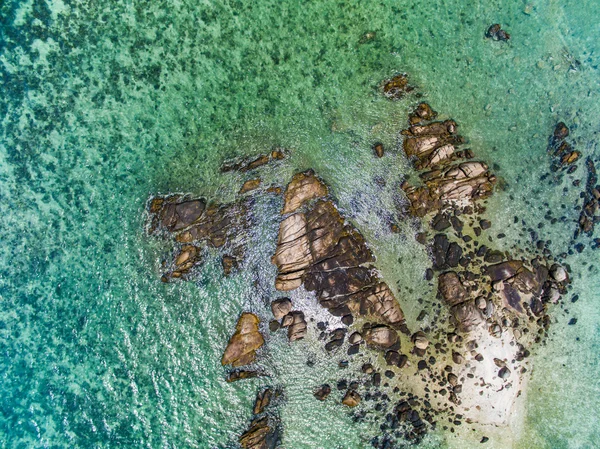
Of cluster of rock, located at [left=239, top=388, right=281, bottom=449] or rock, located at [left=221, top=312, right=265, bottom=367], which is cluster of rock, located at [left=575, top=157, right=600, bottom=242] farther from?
cluster of rock, located at [left=239, top=388, right=281, bottom=449]

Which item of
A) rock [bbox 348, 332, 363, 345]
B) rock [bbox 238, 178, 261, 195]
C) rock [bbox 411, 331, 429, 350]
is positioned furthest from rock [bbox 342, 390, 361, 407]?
rock [bbox 238, 178, 261, 195]

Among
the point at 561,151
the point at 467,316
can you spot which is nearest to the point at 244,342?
the point at 467,316

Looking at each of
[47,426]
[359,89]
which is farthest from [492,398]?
[47,426]

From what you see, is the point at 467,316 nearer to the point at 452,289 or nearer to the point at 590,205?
the point at 452,289

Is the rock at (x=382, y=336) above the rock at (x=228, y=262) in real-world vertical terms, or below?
below

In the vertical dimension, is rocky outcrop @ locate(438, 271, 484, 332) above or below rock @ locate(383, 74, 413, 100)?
below

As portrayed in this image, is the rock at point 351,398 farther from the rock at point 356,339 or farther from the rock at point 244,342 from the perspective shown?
the rock at point 244,342

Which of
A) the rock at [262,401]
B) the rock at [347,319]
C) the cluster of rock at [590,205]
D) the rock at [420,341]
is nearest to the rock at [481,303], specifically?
the rock at [420,341]
